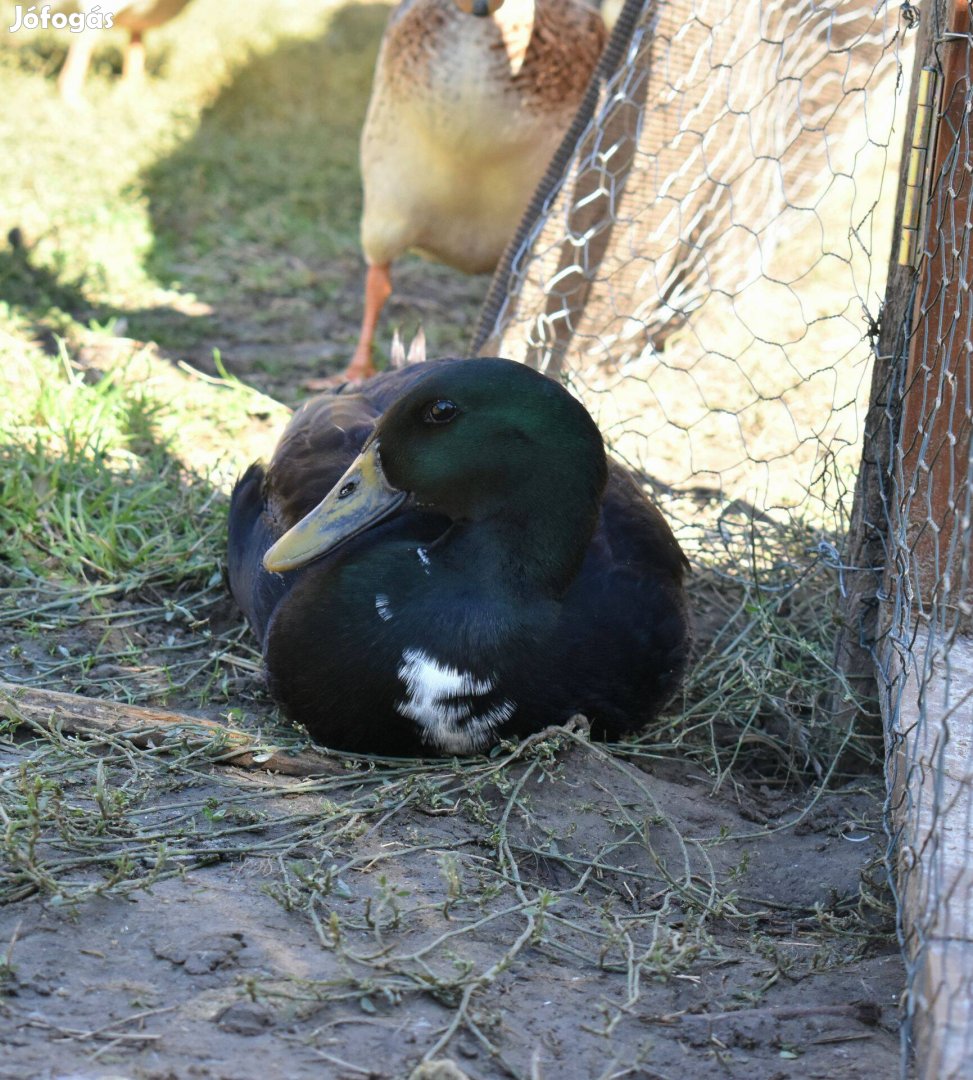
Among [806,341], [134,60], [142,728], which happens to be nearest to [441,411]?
[142,728]

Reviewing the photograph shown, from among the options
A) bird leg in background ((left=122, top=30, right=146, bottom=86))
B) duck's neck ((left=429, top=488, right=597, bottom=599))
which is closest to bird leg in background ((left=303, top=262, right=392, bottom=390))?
duck's neck ((left=429, top=488, right=597, bottom=599))

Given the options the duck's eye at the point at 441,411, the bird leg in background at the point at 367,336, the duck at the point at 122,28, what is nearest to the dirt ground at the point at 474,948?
the duck's eye at the point at 441,411

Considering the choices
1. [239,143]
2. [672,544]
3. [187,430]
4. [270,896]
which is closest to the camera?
[270,896]

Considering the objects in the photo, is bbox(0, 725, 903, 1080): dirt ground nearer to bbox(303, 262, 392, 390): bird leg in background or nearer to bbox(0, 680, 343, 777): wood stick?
bbox(0, 680, 343, 777): wood stick

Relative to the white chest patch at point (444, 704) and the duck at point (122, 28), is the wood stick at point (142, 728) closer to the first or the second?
the white chest patch at point (444, 704)

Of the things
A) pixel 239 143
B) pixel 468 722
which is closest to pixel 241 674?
pixel 468 722

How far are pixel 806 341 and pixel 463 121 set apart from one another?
5.68 feet

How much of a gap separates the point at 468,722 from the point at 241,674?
30.6 inches

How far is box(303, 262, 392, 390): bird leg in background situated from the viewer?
5.20 metres

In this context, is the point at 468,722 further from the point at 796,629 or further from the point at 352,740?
the point at 796,629

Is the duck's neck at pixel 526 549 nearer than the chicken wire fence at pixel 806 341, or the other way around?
the chicken wire fence at pixel 806 341

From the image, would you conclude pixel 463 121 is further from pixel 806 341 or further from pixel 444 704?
pixel 444 704

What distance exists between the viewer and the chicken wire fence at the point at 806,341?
222 cm

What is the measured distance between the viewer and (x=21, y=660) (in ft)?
10.4
